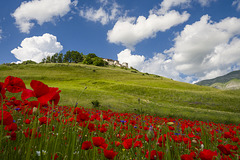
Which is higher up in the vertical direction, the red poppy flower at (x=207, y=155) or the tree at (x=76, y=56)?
the tree at (x=76, y=56)

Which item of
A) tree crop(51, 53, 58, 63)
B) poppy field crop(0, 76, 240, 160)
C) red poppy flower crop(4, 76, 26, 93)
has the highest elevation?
tree crop(51, 53, 58, 63)

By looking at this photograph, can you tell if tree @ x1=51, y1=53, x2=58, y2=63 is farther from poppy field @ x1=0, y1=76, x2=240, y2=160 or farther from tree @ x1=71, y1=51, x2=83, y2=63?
poppy field @ x1=0, y1=76, x2=240, y2=160

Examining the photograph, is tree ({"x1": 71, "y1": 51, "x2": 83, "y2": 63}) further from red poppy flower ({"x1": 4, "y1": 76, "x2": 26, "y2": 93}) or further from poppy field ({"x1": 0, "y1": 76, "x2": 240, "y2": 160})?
red poppy flower ({"x1": 4, "y1": 76, "x2": 26, "y2": 93})

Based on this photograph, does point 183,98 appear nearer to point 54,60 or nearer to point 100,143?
point 100,143

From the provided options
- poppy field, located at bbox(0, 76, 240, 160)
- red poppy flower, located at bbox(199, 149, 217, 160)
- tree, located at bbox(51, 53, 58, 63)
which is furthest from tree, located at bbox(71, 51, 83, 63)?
red poppy flower, located at bbox(199, 149, 217, 160)

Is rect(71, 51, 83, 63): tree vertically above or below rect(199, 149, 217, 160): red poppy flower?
above

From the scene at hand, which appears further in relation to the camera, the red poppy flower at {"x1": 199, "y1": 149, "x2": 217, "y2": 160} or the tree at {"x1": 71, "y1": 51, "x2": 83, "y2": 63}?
the tree at {"x1": 71, "y1": 51, "x2": 83, "y2": 63}

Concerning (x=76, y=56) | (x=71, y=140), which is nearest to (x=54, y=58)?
(x=76, y=56)

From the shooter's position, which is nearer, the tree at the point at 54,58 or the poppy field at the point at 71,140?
the poppy field at the point at 71,140

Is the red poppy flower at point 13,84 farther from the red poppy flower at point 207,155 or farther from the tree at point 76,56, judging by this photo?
the tree at point 76,56

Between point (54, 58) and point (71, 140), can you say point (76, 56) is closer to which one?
point (54, 58)

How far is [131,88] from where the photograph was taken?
33.5 m

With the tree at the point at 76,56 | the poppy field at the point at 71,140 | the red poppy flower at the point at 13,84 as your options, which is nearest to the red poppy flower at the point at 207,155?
the poppy field at the point at 71,140

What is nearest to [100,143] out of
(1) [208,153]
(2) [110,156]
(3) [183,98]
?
(2) [110,156]
